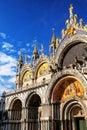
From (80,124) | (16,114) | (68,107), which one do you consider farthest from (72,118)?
(16,114)

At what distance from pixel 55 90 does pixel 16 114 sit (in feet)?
37.1

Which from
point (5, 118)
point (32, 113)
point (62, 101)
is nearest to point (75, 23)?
point (62, 101)

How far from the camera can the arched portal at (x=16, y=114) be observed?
38597 mm

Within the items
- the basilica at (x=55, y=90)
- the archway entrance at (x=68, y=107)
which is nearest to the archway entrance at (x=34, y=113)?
the basilica at (x=55, y=90)

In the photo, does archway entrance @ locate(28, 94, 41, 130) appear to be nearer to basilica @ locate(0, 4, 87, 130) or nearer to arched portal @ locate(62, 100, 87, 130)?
basilica @ locate(0, 4, 87, 130)

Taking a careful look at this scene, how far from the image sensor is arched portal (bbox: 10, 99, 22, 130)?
3860 cm

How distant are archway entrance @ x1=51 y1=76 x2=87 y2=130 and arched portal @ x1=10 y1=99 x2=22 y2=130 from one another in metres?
10.4

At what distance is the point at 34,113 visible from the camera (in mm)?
37062

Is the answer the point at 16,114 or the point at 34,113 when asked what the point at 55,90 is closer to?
the point at 34,113

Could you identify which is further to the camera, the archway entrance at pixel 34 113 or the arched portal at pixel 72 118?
the archway entrance at pixel 34 113

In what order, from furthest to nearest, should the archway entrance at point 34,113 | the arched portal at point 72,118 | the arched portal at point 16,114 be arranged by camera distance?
the arched portal at point 16,114, the archway entrance at point 34,113, the arched portal at point 72,118

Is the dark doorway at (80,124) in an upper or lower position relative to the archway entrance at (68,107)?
lower

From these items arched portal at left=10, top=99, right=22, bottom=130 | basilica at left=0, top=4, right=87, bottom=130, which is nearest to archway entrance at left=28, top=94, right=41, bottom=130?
basilica at left=0, top=4, right=87, bottom=130

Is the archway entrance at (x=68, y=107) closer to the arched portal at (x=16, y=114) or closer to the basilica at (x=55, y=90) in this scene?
the basilica at (x=55, y=90)
